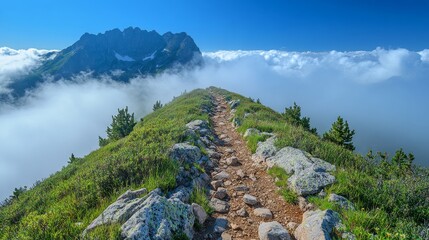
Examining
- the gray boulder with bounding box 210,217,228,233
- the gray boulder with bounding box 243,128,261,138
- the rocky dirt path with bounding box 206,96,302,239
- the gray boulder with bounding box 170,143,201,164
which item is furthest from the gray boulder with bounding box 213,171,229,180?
the gray boulder with bounding box 243,128,261,138

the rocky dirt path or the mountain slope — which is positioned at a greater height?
the mountain slope

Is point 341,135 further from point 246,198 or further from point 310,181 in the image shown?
point 246,198

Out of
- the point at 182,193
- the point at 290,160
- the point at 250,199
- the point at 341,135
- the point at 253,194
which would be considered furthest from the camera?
the point at 341,135

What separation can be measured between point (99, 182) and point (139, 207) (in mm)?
2713

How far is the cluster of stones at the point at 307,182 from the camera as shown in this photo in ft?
16.9

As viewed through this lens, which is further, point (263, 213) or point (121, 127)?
point (121, 127)

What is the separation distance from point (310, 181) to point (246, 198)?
1.99 meters

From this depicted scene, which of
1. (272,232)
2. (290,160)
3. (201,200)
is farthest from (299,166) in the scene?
(201,200)

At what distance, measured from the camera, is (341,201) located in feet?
20.1

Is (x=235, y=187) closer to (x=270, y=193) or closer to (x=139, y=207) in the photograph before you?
(x=270, y=193)

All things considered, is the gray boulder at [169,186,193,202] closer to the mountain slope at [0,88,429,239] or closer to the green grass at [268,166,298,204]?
the mountain slope at [0,88,429,239]

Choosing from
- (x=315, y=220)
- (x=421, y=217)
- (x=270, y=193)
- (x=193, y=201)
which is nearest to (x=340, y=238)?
(x=315, y=220)

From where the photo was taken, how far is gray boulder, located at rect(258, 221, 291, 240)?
5519 mm

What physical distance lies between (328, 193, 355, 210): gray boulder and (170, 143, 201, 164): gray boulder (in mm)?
5004
